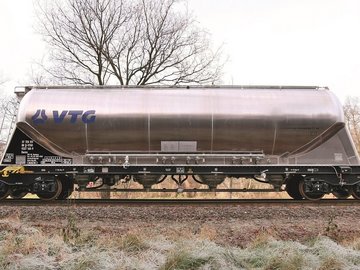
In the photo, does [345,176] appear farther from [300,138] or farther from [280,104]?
[280,104]

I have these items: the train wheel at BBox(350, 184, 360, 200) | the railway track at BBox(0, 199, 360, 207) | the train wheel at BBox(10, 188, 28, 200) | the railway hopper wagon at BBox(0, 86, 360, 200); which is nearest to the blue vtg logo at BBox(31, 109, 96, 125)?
the railway hopper wagon at BBox(0, 86, 360, 200)

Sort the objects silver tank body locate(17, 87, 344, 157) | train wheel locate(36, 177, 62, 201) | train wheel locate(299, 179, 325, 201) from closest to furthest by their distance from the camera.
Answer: silver tank body locate(17, 87, 344, 157), train wheel locate(36, 177, 62, 201), train wheel locate(299, 179, 325, 201)

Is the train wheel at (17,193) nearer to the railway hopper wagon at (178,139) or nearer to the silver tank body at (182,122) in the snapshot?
the railway hopper wagon at (178,139)

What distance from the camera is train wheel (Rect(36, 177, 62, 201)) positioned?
38.9ft

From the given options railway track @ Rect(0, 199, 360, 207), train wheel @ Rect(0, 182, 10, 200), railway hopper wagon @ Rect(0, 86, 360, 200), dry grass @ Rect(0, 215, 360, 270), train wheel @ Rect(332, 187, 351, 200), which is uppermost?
railway hopper wagon @ Rect(0, 86, 360, 200)

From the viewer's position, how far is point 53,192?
12.0 meters

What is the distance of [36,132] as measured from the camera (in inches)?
464

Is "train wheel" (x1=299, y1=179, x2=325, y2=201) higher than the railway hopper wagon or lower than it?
lower

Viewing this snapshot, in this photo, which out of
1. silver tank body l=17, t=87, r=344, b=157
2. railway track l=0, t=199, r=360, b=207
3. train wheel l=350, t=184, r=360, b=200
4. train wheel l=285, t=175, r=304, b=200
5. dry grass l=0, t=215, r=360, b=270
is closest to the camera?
dry grass l=0, t=215, r=360, b=270

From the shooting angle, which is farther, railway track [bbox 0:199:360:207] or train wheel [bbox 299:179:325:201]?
train wheel [bbox 299:179:325:201]

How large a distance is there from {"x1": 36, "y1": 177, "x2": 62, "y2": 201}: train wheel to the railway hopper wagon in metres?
0.03

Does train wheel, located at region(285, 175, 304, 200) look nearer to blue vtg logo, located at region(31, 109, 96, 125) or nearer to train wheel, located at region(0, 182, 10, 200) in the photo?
blue vtg logo, located at region(31, 109, 96, 125)

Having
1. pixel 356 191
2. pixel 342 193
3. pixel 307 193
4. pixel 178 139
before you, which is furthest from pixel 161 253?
pixel 342 193

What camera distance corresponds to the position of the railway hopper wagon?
11586 mm
